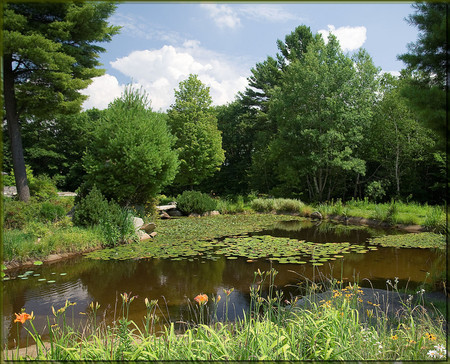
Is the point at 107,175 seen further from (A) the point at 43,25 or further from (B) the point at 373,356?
(B) the point at 373,356

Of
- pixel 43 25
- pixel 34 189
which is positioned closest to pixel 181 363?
pixel 43 25

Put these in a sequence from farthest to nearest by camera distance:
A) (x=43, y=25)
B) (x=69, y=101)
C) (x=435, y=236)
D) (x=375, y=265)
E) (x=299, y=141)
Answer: (x=299, y=141) → (x=69, y=101) → (x=43, y=25) → (x=435, y=236) → (x=375, y=265)

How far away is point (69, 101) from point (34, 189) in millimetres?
4396

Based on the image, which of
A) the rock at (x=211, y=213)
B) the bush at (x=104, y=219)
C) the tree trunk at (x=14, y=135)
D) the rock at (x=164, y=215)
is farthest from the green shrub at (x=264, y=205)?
the tree trunk at (x=14, y=135)

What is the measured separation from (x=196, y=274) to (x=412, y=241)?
6.24 m

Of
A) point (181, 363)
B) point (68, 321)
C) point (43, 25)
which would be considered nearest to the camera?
point (181, 363)

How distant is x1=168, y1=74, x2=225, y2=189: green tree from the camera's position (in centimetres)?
1906

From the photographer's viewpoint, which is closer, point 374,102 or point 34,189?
point 34,189

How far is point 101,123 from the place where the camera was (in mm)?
10555

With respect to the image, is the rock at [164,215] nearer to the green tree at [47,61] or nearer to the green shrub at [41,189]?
the green shrub at [41,189]

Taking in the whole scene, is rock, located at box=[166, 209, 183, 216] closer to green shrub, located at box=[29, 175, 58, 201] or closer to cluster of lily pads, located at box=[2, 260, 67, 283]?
green shrub, located at box=[29, 175, 58, 201]

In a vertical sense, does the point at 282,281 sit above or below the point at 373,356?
below

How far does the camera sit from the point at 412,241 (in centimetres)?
848

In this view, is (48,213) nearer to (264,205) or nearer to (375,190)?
(264,205)
